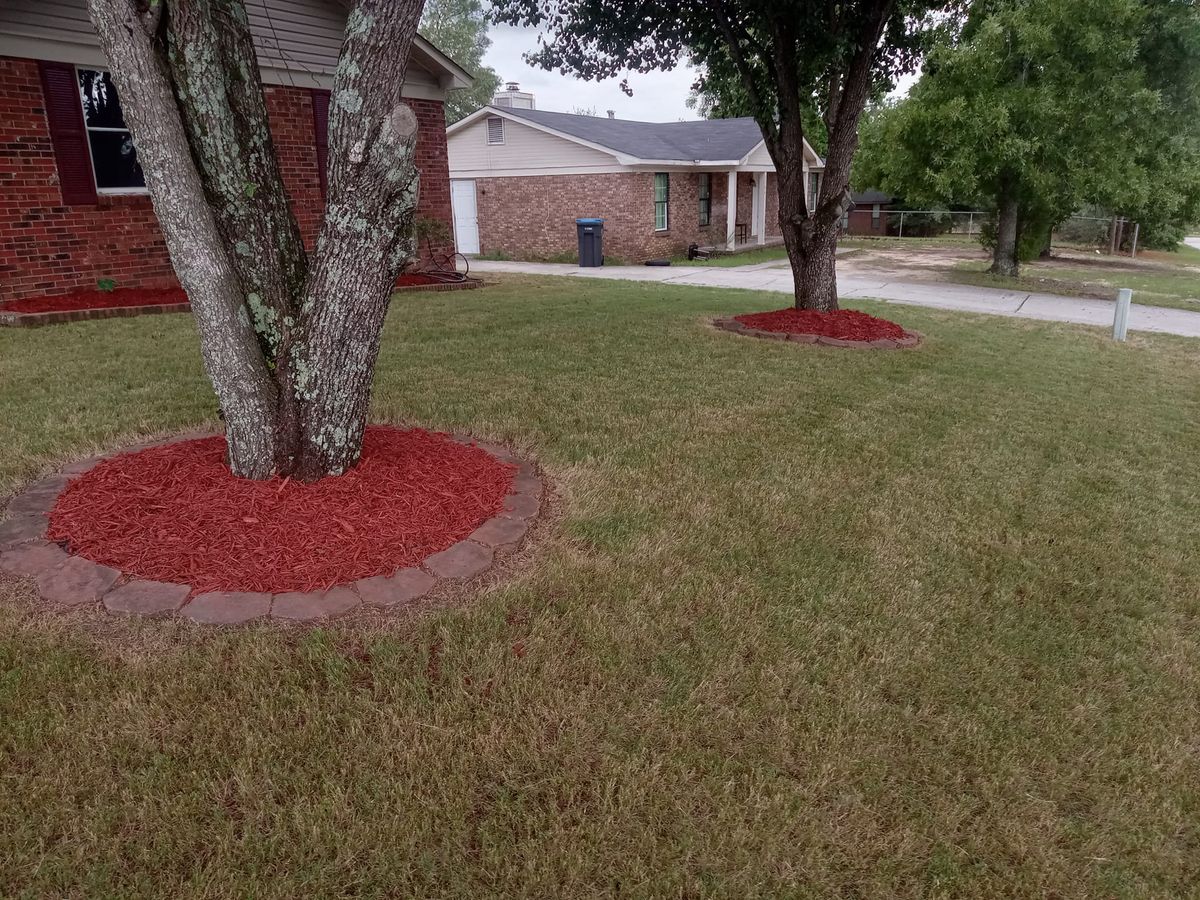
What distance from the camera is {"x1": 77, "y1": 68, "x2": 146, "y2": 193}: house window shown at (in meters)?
9.20

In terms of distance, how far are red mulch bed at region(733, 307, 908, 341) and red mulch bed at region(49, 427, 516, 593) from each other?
220 inches

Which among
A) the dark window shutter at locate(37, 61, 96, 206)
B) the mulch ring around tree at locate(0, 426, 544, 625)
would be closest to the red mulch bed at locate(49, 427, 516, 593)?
the mulch ring around tree at locate(0, 426, 544, 625)

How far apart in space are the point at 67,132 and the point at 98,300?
194 centimetres

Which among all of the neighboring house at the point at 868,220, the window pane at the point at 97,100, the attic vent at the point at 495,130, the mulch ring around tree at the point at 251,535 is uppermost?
the attic vent at the point at 495,130

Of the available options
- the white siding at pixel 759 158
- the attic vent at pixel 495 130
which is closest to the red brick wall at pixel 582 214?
the attic vent at pixel 495 130

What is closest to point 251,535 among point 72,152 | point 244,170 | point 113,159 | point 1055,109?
point 244,170

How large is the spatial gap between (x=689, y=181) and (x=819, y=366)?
56.7 feet

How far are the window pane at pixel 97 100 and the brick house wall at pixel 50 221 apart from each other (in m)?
0.55

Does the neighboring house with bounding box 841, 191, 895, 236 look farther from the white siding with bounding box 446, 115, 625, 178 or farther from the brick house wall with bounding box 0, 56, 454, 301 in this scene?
the brick house wall with bounding box 0, 56, 454, 301

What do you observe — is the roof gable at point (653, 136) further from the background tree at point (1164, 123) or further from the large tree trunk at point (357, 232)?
the large tree trunk at point (357, 232)

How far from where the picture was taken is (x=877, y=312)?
11.8m

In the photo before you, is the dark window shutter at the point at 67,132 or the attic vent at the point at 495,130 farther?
the attic vent at the point at 495,130

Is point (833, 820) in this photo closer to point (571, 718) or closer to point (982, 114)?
point (571, 718)

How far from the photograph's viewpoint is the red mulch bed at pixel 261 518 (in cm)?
310
